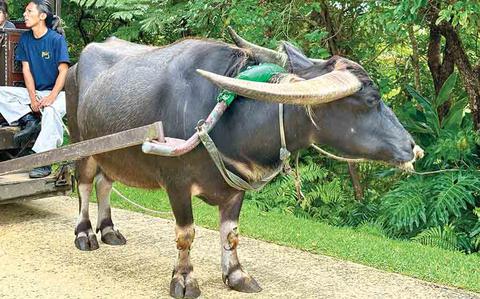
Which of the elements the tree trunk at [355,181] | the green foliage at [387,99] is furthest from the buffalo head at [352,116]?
the tree trunk at [355,181]

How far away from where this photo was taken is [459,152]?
6910 mm

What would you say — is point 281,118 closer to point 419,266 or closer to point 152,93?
point 152,93

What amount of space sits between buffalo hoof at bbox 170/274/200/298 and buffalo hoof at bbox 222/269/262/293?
0.25 meters

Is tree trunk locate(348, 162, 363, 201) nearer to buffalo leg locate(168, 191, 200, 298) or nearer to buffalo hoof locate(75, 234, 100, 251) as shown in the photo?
buffalo hoof locate(75, 234, 100, 251)

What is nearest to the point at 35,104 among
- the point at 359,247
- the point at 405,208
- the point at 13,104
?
the point at 13,104

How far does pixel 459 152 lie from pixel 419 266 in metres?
2.45

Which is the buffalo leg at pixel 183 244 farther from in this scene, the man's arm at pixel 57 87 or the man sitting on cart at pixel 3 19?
the man sitting on cart at pixel 3 19

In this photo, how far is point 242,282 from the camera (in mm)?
4344

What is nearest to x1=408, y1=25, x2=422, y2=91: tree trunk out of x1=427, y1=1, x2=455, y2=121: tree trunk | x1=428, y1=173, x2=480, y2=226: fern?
x1=427, y1=1, x2=455, y2=121: tree trunk

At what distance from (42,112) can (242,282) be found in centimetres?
264

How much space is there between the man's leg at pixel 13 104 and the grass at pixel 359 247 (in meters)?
1.38

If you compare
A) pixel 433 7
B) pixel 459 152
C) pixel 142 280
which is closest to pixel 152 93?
pixel 142 280

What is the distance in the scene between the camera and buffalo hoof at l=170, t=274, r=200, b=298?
4184 millimetres

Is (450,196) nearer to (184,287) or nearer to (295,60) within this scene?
(295,60)
